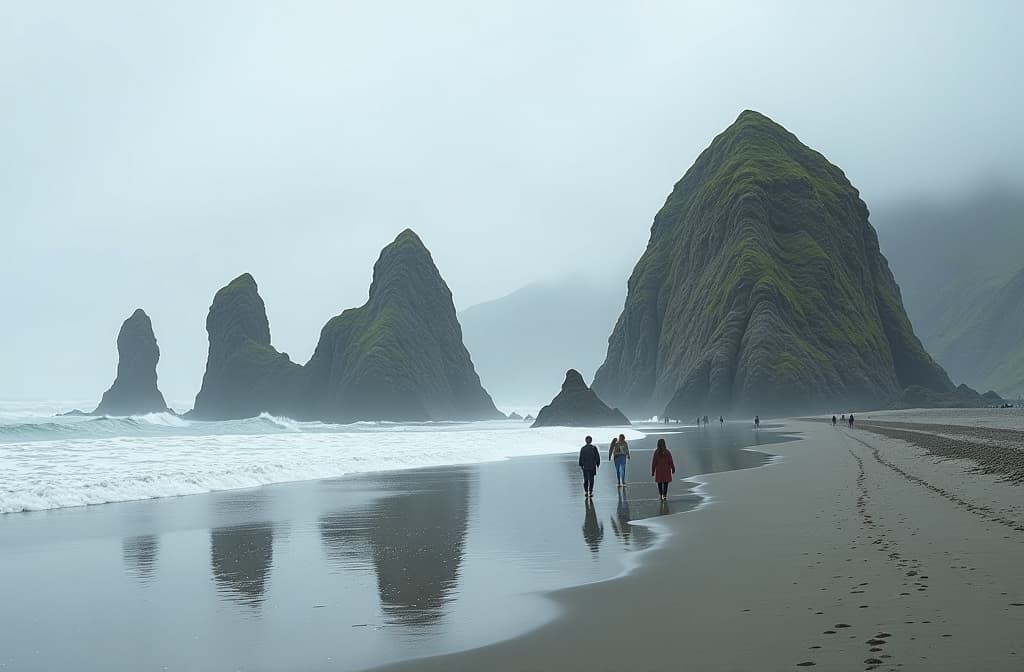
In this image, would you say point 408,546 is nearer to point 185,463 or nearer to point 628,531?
point 628,531

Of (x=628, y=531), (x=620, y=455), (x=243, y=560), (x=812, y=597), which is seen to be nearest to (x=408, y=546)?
(x=243, y=560)

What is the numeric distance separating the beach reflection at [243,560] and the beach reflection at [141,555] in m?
0.94

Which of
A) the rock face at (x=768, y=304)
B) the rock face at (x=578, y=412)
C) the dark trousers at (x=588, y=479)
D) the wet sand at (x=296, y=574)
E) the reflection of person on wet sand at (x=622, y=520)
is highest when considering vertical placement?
the rock face at (x=768, y=304)

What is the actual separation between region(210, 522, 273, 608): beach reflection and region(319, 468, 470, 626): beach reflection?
115 centimetres

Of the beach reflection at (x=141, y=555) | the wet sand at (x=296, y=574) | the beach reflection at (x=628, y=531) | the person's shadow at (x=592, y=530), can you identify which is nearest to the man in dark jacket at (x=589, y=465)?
the wet sand at (x=296, y=574)

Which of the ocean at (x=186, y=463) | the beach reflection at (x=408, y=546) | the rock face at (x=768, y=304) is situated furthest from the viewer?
the rock face at (x=768, y=304)

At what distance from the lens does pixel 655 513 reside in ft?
68.4

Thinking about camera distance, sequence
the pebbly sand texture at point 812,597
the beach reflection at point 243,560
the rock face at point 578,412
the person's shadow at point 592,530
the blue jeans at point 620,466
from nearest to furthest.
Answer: the pebbly sand texture at point 812,597
the beach reflection at point 243,560
the person's shadow at point 592,530
the blue jeans at point 620,466
the rock face at point 578,412

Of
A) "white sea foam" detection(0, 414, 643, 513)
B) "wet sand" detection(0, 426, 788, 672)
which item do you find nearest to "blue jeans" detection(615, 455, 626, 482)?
"wet sand" detection(0, 426, 788, 672)

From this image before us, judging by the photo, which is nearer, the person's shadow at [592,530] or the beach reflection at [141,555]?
the beach reflection at [141,555]

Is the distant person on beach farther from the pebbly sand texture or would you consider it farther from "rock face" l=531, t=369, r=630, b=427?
"rock face" l=531, t=369, r=630, b=427

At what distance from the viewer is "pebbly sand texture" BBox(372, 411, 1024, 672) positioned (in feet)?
24.7

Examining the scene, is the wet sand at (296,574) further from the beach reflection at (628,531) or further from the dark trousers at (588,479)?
the dark trousers at (588,479)

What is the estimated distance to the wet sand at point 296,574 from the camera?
9.01m
